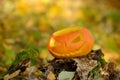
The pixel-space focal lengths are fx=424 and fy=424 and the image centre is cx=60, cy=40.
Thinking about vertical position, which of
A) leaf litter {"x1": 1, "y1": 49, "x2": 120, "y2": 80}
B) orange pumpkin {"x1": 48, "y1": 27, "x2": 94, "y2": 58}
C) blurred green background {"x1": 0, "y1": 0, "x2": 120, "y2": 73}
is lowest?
leaf litter {"x1": 1, "y1": 49, "x2": 120, "y2": 80}

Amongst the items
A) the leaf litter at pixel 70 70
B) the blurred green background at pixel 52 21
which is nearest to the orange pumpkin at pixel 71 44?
the leaf litter at pixel 70 70

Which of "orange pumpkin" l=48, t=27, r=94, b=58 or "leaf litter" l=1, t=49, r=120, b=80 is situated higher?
"orange pumpkin" l=48, t=27, r=94, b=58

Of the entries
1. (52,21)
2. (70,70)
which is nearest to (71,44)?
(70,70)

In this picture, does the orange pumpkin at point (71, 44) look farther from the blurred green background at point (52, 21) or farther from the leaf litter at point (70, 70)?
the blurred green background at point (52, 21)

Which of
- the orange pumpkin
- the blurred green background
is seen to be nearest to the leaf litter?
the orange pumpkin

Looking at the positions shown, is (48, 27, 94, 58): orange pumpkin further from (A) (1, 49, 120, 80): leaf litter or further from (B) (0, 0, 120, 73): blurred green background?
(B) (0, 0, 120, 73): blurred green background

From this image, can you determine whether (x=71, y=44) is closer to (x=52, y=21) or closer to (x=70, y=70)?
(x=70, y=70)
